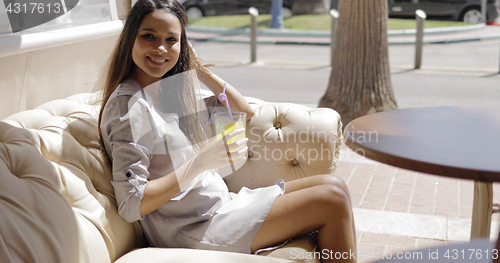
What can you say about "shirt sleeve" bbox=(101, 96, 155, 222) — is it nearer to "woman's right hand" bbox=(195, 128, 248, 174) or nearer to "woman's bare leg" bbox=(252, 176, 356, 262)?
"woman's right hand" bbox=(195, 128, 248, 174)

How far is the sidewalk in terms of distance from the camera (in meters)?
11.4

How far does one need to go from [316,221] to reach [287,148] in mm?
559

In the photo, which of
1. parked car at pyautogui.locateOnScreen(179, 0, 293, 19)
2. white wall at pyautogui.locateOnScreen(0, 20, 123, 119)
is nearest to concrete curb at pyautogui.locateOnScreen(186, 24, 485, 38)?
parked car at pyautogui.locateOnScreen(179, 0, 293, 19)

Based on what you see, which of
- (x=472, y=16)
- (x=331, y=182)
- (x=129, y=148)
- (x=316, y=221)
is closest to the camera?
(x=129, y=148)

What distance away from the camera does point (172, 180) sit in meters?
1.69

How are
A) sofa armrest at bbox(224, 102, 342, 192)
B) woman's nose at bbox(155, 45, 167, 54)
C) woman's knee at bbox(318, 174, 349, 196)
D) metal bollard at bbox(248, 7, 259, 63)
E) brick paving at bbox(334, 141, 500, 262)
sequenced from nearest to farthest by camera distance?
woman's nose at bbox(155, 45, 167, 54)
woman's knee at bbox(318, 174, 349, 196)
sofa armrest at bbox(224, 102, 342, 192)
brick paving at bbox(334, 141, 500, 262)
metal bollard at bbox(248, 7, 259, 63)

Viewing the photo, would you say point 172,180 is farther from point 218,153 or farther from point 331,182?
point 331,182

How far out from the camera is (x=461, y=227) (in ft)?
9.41

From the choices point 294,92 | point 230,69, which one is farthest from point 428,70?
point 230,69

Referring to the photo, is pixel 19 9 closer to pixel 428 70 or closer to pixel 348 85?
pixel 348 85

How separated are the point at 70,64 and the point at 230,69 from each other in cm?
658

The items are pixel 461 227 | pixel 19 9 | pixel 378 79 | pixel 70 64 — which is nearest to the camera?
pixel 19 9

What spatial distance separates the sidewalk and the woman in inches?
404

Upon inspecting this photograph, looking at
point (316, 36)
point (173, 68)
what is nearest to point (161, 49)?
point (173, 68)
